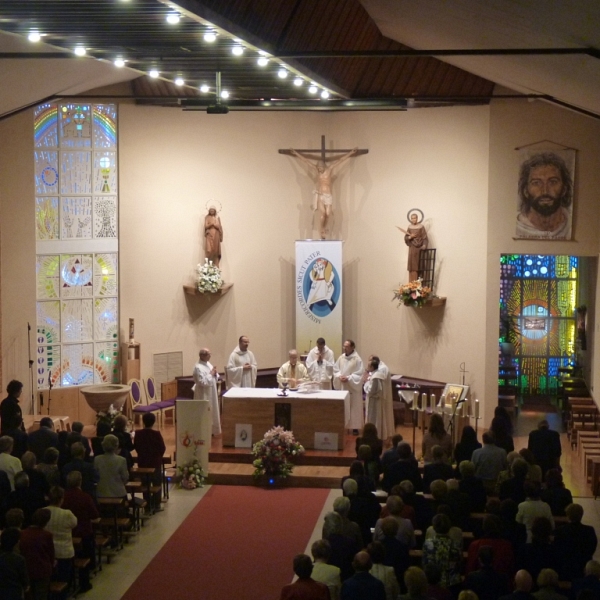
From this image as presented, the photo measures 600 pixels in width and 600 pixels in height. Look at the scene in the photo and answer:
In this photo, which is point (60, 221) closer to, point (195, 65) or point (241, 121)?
point (241, 121)

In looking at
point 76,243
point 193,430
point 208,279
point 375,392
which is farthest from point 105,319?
point 375,392

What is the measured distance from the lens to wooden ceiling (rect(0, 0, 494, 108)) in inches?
351

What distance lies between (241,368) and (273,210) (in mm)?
3320

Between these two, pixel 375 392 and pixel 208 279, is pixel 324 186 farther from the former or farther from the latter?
pixel 375 392

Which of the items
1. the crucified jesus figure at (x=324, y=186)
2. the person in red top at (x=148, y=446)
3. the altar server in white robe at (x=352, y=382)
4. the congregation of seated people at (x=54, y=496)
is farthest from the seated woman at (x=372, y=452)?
the crucified jesus figure at (x=324, y=186)

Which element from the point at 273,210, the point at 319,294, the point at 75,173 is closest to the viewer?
the point at 75,173

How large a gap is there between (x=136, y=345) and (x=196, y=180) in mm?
3012

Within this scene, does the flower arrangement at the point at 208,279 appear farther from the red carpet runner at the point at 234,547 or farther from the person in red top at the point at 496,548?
the person in red top at the point at 496,548

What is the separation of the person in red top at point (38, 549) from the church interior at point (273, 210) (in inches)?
208

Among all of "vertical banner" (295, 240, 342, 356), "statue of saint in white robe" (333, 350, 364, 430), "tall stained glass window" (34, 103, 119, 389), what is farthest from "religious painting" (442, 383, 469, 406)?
"tall stained glass window" (34, 103, 119, 389)

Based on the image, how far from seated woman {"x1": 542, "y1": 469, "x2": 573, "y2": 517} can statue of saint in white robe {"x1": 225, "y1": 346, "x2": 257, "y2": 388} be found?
692 centimetres

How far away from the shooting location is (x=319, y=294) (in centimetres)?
1692

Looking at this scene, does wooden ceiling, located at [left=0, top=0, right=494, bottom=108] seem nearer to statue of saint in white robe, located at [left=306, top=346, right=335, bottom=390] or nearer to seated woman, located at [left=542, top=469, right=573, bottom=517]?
statue of saint in white robe, located at [left=306, top=346, right=335, bottom=390]

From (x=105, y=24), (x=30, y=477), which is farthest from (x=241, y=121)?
(x=30, y=477)
